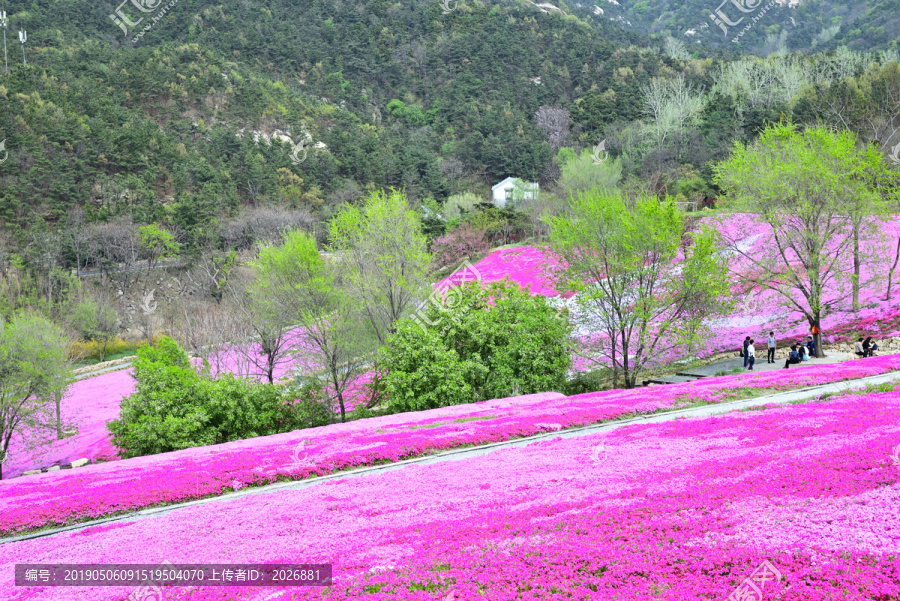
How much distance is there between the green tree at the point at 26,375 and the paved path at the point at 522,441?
1799 centimetres

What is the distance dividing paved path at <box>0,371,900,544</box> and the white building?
6344 cm

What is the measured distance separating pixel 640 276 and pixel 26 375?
89.8 ft

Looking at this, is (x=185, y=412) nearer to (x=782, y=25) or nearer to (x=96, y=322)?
(x=96, y=322)

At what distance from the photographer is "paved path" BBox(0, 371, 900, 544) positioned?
1009cm

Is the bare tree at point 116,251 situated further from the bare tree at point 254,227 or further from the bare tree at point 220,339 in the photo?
the bare tree at point 220,339

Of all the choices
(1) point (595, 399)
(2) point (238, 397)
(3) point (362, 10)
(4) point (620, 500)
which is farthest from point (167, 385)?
(3) point (362, 10)

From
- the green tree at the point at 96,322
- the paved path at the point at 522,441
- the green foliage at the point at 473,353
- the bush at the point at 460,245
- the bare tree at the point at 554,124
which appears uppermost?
the bare tree at the point at 554,124

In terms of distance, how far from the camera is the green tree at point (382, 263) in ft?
85.6

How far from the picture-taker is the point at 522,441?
1309 cm

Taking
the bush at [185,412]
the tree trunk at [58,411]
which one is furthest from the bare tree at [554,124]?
the bush at [185,412]

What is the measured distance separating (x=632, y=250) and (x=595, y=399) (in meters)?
8.68

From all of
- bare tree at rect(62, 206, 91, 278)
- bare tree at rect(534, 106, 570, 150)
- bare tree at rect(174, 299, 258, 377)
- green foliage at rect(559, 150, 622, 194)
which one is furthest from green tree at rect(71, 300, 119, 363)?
bare tree at rect(534, 106, 570, 150)

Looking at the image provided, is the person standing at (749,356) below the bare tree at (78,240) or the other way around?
below

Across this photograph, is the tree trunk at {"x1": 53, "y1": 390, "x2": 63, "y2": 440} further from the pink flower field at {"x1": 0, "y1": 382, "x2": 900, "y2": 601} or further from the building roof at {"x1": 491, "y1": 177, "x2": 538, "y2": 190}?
the building roof at {"x1": 491, "y1": 177, "x2": 538, "y2": 190}
